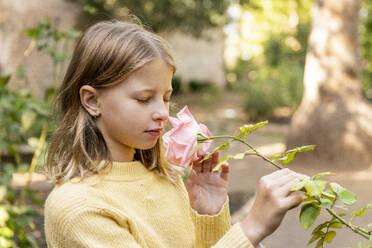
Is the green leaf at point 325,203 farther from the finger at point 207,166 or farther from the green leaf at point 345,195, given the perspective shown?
the finger at point 207,166

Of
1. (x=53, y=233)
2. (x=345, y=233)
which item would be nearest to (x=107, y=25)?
(x=53, y=233)

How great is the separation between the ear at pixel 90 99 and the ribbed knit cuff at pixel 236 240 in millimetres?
600

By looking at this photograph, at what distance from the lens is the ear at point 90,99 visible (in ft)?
4.85

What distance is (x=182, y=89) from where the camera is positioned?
18281 mm

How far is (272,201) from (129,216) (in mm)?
542

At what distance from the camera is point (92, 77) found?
4.89 feet

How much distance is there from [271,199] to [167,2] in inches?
464

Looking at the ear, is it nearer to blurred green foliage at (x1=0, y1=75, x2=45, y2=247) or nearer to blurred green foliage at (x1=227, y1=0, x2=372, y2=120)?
blurred green foliage at (x1=0, y1=75, x2=45, y2=247)

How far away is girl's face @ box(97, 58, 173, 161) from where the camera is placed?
1.37 m

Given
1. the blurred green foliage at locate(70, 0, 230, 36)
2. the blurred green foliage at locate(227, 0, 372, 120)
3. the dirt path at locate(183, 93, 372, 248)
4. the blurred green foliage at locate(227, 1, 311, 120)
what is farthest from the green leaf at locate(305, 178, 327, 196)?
the blurred green foliage at locate(227, 1, 311, 120)

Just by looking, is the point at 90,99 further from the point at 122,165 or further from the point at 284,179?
the point at 284,179

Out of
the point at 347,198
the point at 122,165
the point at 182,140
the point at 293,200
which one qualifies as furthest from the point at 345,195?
the point at 122,165

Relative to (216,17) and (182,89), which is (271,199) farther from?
(182,89)

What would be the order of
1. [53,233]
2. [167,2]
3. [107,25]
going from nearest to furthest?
[53,233]
[107,25]
[167,2]
